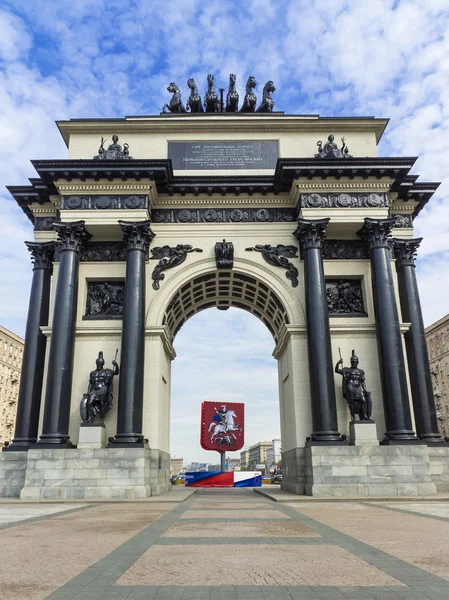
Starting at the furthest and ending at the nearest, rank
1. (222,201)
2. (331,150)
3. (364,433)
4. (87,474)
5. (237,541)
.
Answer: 1. (222,201)
2. (331,150)
3. (364,433)
4. (87,474)
5. (237,541)

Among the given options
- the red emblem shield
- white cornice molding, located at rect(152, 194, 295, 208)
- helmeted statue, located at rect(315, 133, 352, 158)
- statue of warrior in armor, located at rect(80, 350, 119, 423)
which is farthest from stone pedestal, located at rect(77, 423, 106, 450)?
the red emblem shield

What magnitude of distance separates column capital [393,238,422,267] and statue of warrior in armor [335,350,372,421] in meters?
7.41

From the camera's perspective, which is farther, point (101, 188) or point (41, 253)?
point (41, 253)

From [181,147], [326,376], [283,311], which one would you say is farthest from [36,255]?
[326,376]

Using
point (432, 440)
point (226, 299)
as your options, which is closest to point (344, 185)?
point (226, 299)

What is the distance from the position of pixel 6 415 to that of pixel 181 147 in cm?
5809

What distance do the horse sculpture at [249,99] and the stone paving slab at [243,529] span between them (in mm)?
26516

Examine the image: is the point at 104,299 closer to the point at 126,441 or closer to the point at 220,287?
the point at 220,287

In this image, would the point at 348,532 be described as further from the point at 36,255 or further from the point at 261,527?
the point at 36,255

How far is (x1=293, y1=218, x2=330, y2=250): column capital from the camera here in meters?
25.4

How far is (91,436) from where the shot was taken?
73.6ft

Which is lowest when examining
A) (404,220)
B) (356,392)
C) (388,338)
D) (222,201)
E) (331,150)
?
(356,392)

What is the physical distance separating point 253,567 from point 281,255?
21120 mm

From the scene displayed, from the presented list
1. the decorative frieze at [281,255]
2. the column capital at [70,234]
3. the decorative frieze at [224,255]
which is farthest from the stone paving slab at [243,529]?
the column capital at [70,234]
